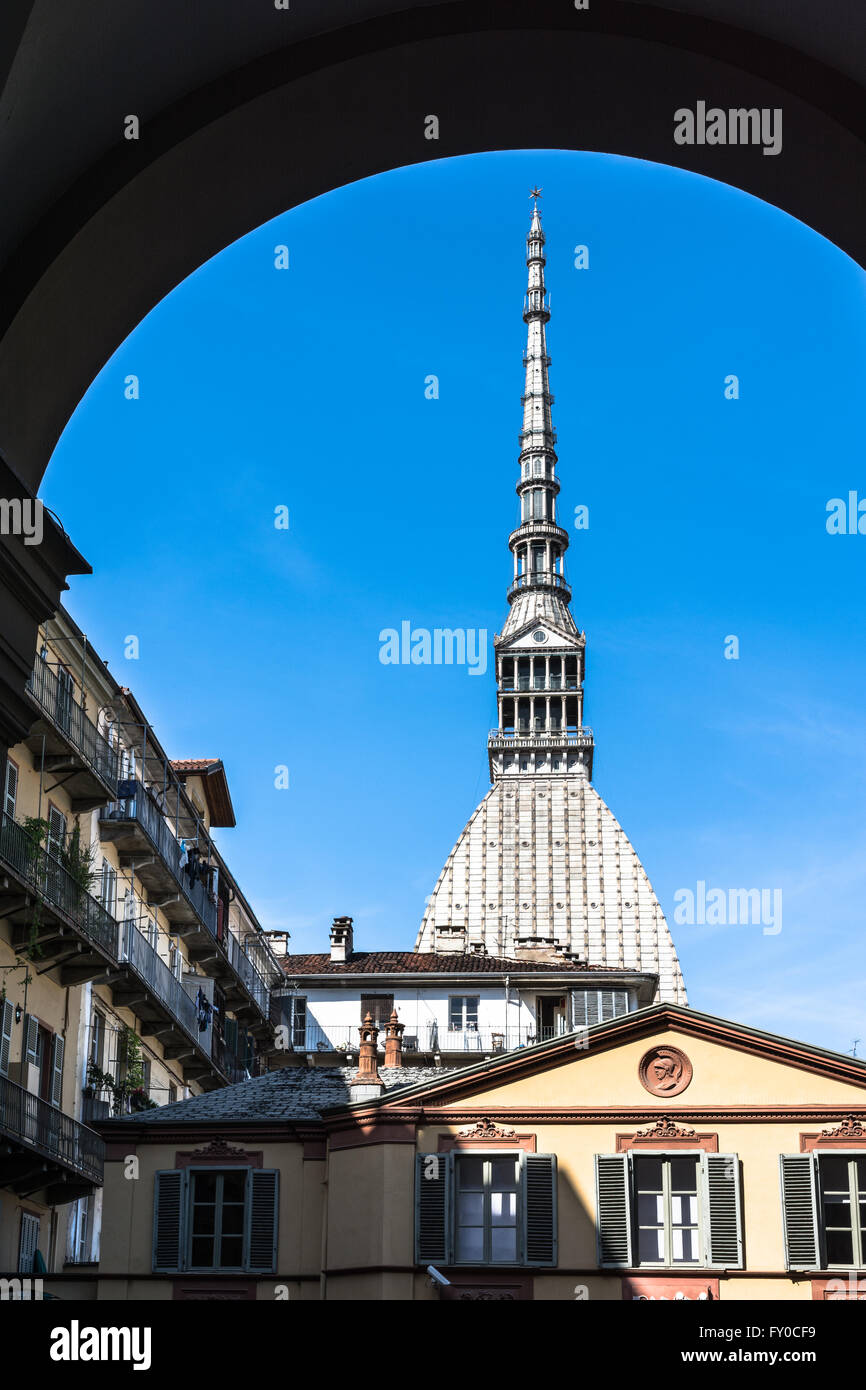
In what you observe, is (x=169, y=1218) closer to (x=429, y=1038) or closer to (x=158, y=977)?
(x=158, y=977)

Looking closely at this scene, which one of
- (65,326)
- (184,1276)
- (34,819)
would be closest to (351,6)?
(65,326)

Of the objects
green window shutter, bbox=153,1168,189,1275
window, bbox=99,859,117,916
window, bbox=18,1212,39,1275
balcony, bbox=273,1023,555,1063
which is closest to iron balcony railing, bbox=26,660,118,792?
window, bbox=99,859,117,916

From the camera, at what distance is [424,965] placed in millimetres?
61000

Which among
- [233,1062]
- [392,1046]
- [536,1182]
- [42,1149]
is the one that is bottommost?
[536,1182]

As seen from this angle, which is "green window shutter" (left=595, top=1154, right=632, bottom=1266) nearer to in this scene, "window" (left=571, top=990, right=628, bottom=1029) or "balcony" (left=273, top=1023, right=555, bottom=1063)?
"balcony" (left=273, top=1023, right=555, bottom=1063)

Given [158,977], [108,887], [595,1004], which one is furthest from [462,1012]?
[108,887]

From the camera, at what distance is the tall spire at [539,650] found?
428 ft

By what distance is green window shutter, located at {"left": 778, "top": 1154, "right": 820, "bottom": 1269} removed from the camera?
31719mm

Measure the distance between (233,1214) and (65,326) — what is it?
28675 mm

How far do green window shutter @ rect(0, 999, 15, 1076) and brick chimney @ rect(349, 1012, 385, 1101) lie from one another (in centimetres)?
700

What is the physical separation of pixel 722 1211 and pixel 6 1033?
534 inches

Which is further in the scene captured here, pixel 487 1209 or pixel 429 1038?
pixel 429 1038

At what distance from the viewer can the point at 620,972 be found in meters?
59.9

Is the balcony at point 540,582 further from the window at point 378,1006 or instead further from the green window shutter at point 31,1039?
the green window shutter at point 31,1039
